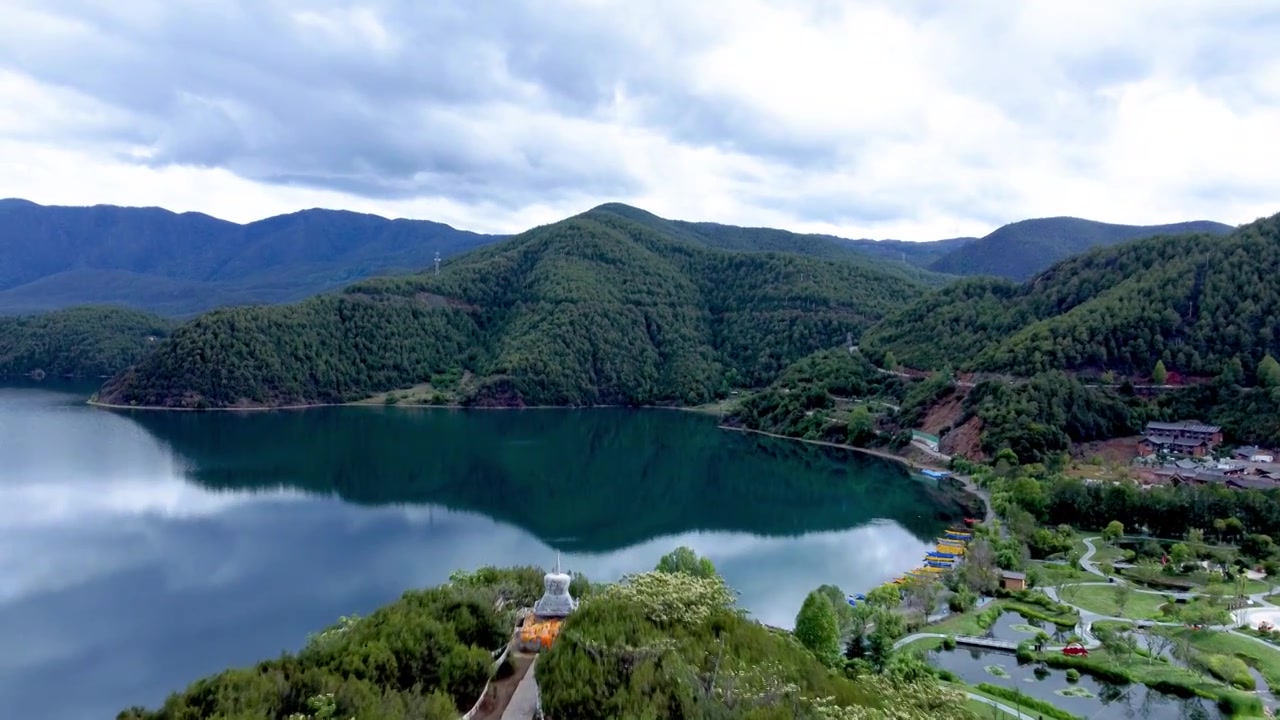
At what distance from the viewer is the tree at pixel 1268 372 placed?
2402 inches

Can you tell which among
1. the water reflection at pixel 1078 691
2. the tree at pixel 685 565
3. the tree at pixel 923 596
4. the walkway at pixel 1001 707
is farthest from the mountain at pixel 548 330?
the walkway at pixel 1001 707

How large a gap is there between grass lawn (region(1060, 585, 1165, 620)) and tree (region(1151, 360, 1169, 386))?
132 feet

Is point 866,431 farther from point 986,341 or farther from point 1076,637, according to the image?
point 1076,637

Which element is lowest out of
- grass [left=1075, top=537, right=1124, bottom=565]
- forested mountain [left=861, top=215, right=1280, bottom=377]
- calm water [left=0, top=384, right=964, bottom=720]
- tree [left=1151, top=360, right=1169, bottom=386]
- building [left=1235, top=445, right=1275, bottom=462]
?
calm water [left=0, top=384, right=964, bottom=720]

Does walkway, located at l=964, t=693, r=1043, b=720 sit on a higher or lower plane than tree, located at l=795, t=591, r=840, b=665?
lower

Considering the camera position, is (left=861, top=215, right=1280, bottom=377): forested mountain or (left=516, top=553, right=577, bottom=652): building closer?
(left=516, top=553, right=577, bottom=652): building

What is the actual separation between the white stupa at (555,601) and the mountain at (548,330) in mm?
87531

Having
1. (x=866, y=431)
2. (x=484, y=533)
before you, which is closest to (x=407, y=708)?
(x=484, y=533)

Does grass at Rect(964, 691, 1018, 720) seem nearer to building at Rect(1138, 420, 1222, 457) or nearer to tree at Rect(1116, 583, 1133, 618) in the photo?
tree at Rect(1116, 583, 1133, 618)

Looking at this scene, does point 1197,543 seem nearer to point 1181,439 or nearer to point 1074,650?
point 1074,650

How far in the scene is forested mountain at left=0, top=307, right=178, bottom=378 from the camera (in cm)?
13350

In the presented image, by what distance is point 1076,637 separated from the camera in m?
29.6

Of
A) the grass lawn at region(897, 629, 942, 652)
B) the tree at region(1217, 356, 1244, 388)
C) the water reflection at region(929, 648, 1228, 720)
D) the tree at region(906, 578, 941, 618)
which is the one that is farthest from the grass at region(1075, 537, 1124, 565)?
the tree at region(1217, 356, 1244, 388)

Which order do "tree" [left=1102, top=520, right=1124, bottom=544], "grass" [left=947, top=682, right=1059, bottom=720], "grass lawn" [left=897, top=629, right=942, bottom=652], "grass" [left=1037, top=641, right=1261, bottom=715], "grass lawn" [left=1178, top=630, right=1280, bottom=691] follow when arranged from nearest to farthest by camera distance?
"grass" [left=947, top=682, right=1059, bottom=720], "grass" [left=1037, top=641, right=1261, bottom=715], "grass lawn" [left=1178, top=630, right=1280, bottom=691], "grass lawn" [left=897, top=629, right=942, bottom=652], "tree" [left=1102, top=520, right=1124, bottom=544]
